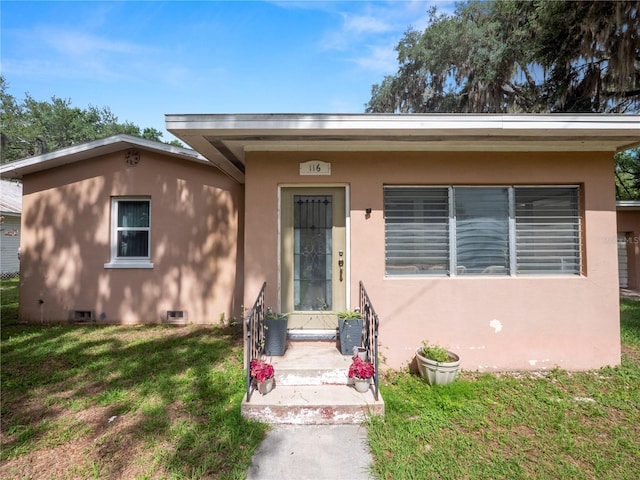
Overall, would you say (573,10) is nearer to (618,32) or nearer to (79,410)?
(618,32)

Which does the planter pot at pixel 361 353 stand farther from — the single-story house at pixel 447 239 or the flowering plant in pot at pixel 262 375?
the flowering plant in pot at pixel 262 375

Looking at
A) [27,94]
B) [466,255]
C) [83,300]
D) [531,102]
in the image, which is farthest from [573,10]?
[27,94]

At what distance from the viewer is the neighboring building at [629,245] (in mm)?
10039

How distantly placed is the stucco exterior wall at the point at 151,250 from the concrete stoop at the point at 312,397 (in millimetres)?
3058

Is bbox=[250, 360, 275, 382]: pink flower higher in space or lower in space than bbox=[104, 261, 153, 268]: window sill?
lower

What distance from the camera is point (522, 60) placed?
8547 mm

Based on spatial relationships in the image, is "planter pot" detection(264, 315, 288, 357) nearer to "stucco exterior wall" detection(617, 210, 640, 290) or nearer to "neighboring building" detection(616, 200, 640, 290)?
"neighboring building" detection(616, 200, 640, 290)

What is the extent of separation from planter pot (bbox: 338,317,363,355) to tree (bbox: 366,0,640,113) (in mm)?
7959

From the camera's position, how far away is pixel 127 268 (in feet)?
19.7

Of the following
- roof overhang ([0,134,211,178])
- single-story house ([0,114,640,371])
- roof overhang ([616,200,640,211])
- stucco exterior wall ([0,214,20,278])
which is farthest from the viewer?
stucco exterior wall ([0,214,20,278])

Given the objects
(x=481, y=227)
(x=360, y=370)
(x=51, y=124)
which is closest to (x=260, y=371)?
(x=360, y=370)

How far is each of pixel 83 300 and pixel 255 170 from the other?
5082 mm

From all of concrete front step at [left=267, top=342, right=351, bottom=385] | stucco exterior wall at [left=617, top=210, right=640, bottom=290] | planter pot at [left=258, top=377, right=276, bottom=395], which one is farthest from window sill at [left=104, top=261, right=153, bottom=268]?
stucco exterior wall at [left=617, top=210, right=640, bottom=290]

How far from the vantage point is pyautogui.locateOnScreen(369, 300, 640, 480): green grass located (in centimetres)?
225
